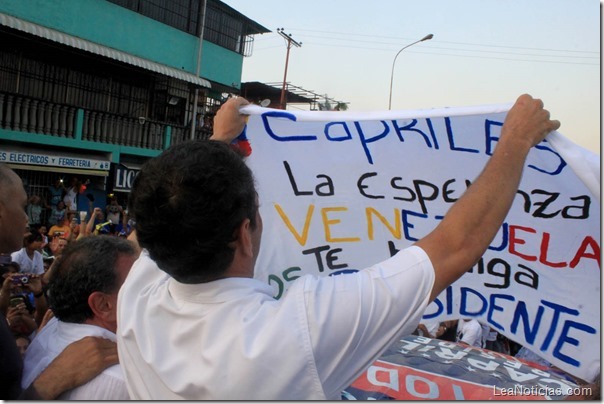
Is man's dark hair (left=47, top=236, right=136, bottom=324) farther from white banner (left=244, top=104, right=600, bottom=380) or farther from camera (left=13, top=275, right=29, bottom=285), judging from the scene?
camera (left=13, top=275, right=29, bottom=285)

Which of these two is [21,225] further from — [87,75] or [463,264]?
[87,75]

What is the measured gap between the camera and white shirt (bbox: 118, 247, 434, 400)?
107cm

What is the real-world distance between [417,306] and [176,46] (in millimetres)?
15542

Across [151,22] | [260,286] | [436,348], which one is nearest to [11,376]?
[260,286]

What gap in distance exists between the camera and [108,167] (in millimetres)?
13812

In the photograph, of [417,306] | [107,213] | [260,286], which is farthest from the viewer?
[107,213]

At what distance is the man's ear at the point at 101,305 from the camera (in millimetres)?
1728

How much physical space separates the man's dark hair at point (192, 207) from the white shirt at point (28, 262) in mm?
4979

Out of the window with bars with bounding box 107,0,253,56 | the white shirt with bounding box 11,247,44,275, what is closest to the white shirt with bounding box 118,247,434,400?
the white shirt with bounding box 11,247,44,275

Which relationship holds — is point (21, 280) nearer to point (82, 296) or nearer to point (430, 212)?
point (82, 296)

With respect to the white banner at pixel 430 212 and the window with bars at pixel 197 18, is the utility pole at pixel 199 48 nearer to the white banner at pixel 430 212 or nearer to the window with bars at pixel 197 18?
the window with bars at pixel 197 18

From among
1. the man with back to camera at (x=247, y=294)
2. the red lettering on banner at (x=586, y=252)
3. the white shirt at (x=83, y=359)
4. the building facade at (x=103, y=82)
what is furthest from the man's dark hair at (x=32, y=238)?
the red lettering on banner at (x=586, y=252)

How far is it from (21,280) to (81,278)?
1351mm

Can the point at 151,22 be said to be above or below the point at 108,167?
above
